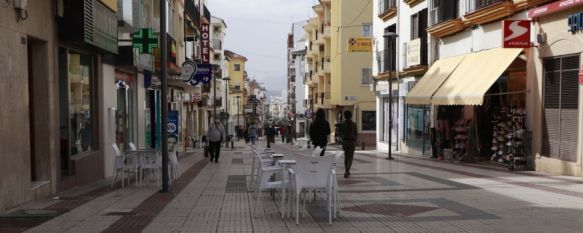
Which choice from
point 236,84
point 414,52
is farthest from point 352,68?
point 236,84

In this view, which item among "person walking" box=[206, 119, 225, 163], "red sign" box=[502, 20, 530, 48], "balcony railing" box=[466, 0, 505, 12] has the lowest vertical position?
"person walking" box=[206, 119, 225, 163]

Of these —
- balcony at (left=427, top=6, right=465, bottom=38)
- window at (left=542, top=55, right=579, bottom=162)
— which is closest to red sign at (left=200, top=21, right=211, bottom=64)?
balcony at (left=427, top=6, right=465, bottom=38)

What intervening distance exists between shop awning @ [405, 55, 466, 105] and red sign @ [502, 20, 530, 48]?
492 cm

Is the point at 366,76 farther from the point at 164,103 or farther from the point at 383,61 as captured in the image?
the point at 164,103

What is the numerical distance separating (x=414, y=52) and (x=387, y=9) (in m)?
5.84

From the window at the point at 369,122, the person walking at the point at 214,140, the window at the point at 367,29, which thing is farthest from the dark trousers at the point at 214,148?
the window at the point at 367,29

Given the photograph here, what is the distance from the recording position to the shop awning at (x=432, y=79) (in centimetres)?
2159

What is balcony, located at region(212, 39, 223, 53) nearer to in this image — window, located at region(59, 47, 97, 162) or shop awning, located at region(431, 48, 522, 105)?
shop awning, located at region(431, 48, 522, 105)

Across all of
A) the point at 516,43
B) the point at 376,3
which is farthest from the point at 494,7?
the point at 376,3

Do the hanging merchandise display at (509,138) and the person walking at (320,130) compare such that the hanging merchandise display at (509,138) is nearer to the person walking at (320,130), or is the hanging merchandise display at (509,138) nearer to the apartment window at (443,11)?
the apartment window at (443,11)

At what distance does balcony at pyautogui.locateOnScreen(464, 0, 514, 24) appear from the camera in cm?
1733

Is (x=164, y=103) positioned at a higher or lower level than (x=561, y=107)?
higher

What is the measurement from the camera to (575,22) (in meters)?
14.0

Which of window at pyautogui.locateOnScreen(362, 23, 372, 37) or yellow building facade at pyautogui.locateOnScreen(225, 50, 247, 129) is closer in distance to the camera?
window at pyautogui.locateOnScreen(362, 23, 372, 37)
